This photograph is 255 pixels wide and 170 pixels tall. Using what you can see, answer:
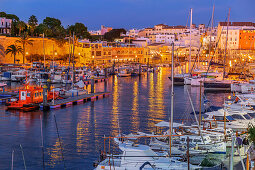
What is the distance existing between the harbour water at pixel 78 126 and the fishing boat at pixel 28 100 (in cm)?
95

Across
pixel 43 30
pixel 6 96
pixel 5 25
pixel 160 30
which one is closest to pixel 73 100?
pixel 6 96

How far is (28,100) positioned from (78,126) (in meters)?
8.23

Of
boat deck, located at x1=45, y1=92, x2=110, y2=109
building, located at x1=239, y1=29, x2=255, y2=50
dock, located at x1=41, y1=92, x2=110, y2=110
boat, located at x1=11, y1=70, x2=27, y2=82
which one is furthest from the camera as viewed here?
building, located at x1=239, y1=29, x2=255, y2=50

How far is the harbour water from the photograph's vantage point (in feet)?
62.4

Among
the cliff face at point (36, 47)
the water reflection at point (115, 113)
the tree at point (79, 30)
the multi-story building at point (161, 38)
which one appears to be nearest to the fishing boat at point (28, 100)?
the water reflection at point (115, 113)

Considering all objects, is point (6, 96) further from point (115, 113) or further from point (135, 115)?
point (135, 115)

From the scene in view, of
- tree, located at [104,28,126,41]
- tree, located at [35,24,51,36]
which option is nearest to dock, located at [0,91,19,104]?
tree, located at [35,24,51,36]

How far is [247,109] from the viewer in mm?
24141

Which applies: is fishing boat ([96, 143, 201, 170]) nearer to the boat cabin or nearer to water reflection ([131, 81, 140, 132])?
water reflection ([131, 81, 140, 132])

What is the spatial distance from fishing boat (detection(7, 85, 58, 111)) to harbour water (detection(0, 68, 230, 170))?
95 cm

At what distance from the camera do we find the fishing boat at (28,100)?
31.3 metres

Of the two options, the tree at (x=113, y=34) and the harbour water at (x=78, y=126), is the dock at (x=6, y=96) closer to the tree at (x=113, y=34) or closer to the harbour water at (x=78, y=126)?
the harbour water at (x=78, y=126)

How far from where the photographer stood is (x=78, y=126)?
2603 cm

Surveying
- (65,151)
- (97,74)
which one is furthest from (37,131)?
(97,74)
